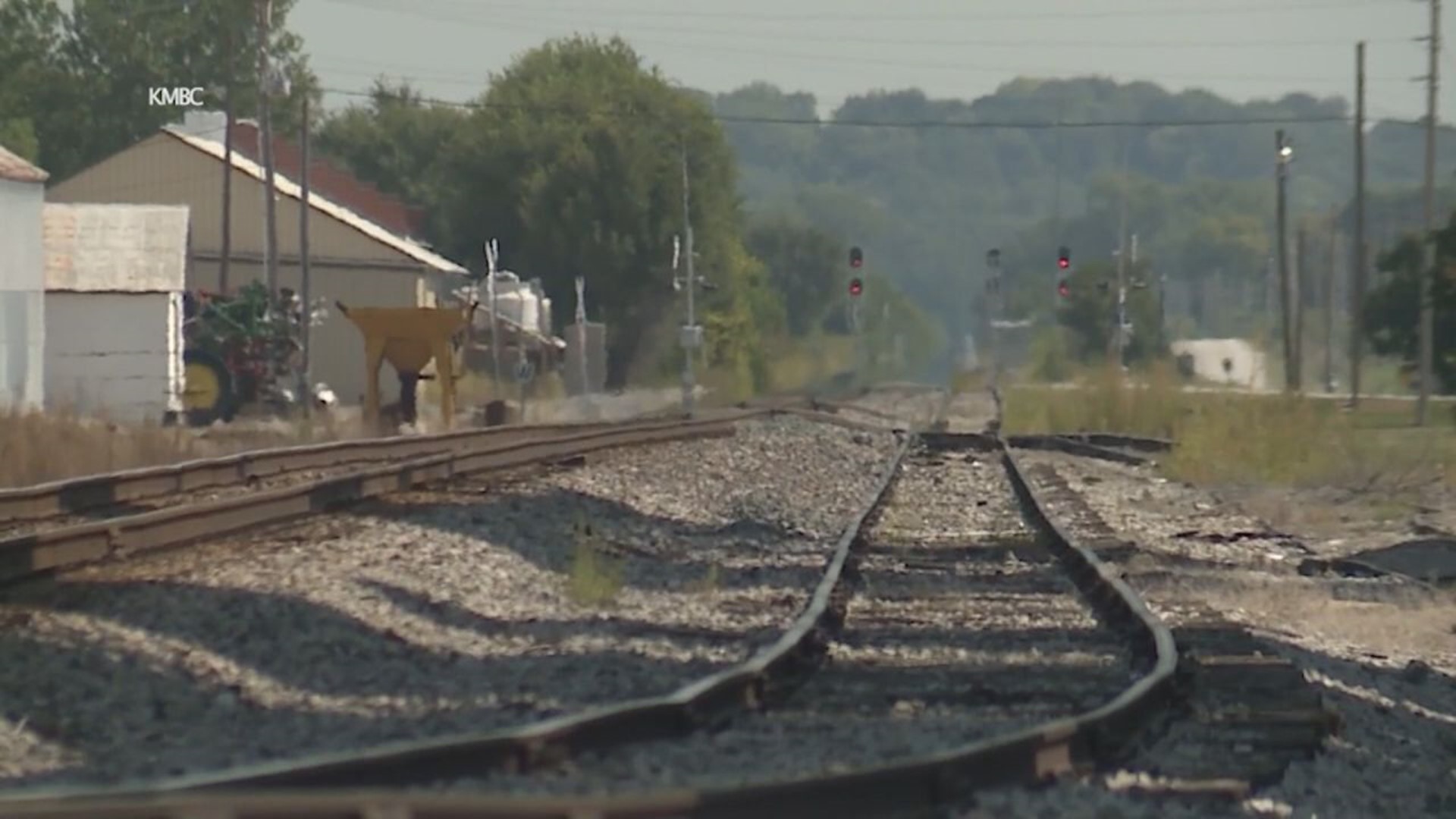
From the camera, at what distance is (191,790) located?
302 inches

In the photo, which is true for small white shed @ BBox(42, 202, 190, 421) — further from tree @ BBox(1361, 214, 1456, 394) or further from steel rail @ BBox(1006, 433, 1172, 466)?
tree @ BBox(1361, 214, 1456, 394)

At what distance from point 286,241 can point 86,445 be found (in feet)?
180

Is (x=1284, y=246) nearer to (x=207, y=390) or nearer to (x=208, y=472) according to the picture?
(x=207, y=390)

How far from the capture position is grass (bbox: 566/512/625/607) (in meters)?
16.4

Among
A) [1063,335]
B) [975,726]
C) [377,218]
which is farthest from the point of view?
[1063,335]

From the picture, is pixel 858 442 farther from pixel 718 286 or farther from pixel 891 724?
pixel 718 286

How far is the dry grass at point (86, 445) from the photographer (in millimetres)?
28781

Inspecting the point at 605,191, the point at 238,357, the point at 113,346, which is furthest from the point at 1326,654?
the point at 605,191

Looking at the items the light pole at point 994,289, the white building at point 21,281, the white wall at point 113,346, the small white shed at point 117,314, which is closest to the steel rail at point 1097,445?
the small white shed at point 117,314

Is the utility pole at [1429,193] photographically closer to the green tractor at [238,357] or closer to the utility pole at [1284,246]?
the utility pole at [1284,246]

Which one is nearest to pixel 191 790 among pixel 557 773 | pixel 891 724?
pixel 557 773

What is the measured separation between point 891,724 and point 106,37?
13196 cm

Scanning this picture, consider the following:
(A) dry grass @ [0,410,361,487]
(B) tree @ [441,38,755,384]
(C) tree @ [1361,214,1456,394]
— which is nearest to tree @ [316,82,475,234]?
(B) tree @ [441,38,755,384]

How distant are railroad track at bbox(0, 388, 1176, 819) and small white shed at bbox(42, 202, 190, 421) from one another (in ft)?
128
